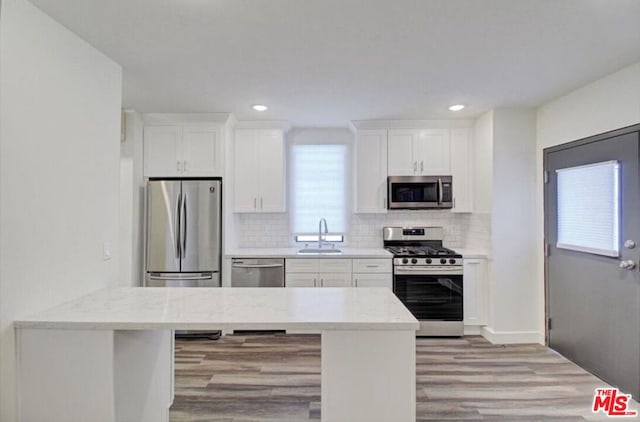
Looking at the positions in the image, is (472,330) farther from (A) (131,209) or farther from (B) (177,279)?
(A) (131,209)

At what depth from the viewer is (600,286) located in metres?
3.10

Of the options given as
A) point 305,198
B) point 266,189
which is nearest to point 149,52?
point 266,189

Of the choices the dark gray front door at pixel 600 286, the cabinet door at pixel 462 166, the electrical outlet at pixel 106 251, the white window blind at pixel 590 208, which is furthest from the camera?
the cabinet door at pixel 462 166

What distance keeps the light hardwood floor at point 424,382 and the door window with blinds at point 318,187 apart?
1510mm

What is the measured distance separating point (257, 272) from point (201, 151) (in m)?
1.47

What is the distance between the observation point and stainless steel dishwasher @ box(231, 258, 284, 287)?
4148mm

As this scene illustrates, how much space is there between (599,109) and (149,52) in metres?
3.50

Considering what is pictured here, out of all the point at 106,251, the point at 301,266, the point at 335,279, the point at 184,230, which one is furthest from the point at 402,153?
the point at 106,251

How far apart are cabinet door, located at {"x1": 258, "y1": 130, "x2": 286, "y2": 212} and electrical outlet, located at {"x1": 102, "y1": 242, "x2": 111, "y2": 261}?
2.04 metres

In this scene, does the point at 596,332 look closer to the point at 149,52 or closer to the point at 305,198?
the point at 305,198

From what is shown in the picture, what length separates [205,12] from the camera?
81.3 inches

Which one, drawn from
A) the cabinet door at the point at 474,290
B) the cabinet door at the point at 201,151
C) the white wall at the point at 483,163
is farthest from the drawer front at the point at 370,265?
the cabinet door at the point at 201,151

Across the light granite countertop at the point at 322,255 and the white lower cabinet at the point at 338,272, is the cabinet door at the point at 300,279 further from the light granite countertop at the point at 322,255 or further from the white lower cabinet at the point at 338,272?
the light granite countertop at the point at 322,255

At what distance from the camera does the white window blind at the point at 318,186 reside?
4.92m
